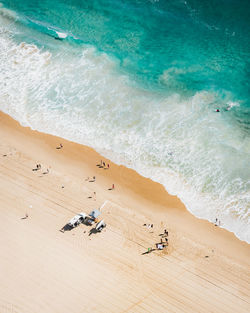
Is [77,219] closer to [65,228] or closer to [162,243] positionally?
[65,228]

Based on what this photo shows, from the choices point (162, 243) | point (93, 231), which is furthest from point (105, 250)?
point (162, 243)

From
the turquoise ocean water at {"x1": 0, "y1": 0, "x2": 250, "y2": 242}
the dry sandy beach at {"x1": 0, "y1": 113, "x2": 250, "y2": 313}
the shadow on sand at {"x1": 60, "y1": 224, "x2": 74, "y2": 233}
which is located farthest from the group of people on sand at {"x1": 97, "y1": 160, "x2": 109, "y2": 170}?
the shadow on sand at {"x1": 60, "y1": 224, "x2": 74, "y2": 233}

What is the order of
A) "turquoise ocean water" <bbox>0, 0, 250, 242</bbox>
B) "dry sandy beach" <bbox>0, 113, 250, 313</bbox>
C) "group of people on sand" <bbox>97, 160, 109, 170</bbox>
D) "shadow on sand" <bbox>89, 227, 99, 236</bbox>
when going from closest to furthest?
"dry sandy beach" <bbox>0, 113, 250, 313</bbox>, "shadow on sand" <bbox>89, 227, 99, 236</bbox>, "group of people on sand" <bbox>97, 160, 109, 170</bbox>, "turquoise ocean water" <bbox>0, 0, 250, 242</bbox>

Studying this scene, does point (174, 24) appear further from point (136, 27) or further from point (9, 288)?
point (9, 288)

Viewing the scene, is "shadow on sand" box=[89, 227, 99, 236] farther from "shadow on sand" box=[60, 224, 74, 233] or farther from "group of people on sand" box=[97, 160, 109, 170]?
"group of people on sand" box=[97, 160, 109, 170]

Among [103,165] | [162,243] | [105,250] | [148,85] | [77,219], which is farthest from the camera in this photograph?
[148,85]

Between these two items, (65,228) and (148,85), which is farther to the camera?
(148,85)

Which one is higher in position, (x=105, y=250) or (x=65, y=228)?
(x=65, y=228)
